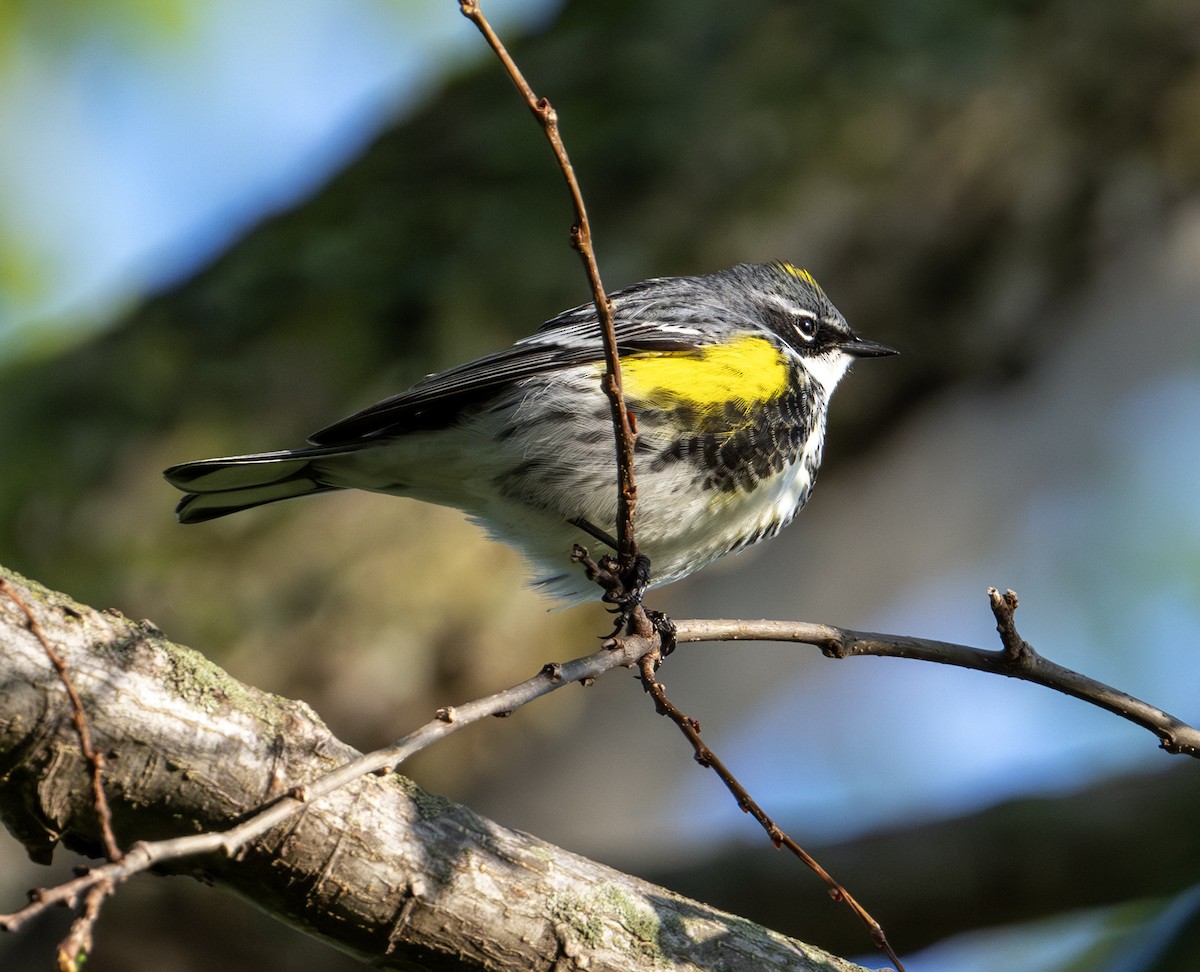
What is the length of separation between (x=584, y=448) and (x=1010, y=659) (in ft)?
5.50

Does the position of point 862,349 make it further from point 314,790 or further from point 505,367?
point 314,790

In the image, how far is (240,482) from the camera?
471cm

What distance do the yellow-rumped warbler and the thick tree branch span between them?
146cm

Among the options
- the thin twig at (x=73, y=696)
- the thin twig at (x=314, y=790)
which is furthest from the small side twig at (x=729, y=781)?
the thin twig at (x=73, y=696)

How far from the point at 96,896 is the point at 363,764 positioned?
57 cm

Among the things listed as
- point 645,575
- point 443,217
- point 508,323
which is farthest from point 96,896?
point 443,217

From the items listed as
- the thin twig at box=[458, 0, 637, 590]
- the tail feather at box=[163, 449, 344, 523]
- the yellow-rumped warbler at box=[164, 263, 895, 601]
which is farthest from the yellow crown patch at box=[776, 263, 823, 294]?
the thin twig at box=[458, 0, 637, 590]

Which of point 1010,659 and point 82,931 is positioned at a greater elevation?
point 1010,659

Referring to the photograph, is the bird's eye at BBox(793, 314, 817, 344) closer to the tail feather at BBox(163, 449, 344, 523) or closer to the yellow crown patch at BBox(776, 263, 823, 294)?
the yellow crown patch at BBox(776, 263, 823, 294)

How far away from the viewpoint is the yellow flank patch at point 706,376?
422cm

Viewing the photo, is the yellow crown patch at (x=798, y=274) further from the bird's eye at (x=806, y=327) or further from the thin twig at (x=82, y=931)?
the thin twig at (x=82, y=931)

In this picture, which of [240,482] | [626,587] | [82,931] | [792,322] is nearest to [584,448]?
[626,587]

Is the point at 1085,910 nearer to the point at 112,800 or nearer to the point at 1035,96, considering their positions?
the point at 1035,96

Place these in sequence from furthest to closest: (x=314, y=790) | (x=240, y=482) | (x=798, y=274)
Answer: (x=798, y=274) < (x=240, y=482) < (x=314, y=790)
